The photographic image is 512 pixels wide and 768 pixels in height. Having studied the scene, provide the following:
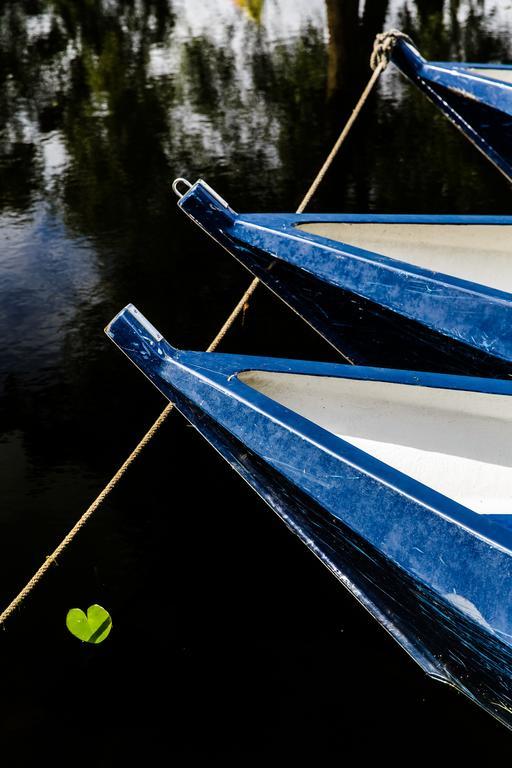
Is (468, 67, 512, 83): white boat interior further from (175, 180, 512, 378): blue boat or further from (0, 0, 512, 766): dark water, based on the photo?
(175, 180, 512, 378): blue boat

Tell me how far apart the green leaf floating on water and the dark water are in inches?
2.9

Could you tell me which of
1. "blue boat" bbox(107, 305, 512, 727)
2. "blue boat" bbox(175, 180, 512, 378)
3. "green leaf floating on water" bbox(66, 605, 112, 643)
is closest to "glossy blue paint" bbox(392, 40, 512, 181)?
"blue boat" bbox(175, 180, 512, 378)

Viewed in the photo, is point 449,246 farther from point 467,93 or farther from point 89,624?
point 89,624

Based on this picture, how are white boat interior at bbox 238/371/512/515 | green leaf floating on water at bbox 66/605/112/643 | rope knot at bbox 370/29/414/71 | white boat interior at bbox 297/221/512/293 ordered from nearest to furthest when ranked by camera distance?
1. white boat interior at bbox 238/371/512/515
2. green leaf floating on water at bbox 66/605/112/643
3. white boat interior at bbox 297/221/512/293
4. rope knot at bbox 370/29/414/71

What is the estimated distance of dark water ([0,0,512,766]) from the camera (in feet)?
11.6

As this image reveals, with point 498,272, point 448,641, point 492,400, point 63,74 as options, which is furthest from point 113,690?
point 63,74

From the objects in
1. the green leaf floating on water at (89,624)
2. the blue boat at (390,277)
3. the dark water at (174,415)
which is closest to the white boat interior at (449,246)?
the blue boat at (390,277)

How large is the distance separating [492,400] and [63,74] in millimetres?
10776

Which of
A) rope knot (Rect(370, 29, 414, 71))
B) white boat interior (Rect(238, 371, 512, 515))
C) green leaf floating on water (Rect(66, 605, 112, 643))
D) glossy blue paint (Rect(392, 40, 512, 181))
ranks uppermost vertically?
rope knot (Rect(370, 29, 414, 71))

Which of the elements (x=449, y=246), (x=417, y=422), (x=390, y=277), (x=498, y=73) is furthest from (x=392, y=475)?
(x=498, y=73)

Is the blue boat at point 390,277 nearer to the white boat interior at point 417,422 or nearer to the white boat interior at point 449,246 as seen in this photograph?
the white boat interior at point 449,246

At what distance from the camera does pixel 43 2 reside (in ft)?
55.3

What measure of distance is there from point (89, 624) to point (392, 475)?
5.77 feet

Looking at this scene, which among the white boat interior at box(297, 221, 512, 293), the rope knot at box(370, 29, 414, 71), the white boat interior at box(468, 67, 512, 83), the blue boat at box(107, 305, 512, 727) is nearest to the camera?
the blue boat at box(107, 305, 512, 727)
